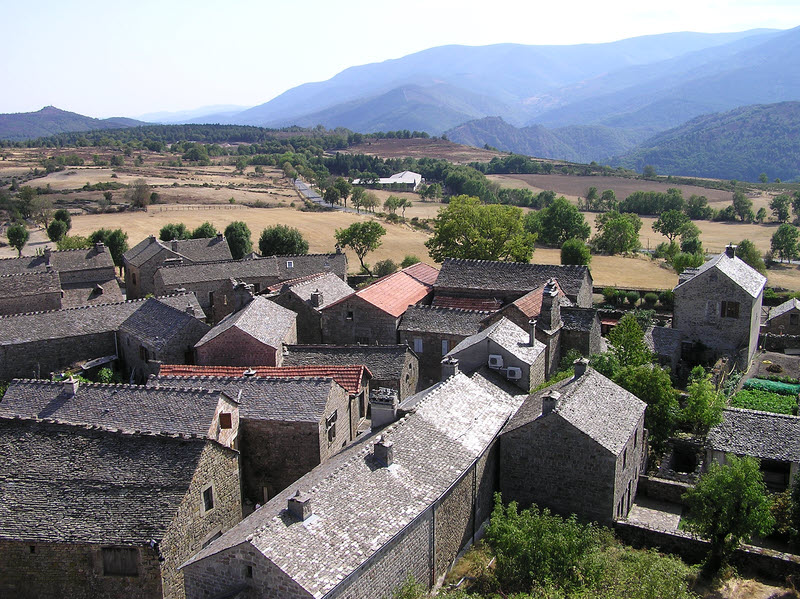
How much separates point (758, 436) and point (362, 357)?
19.8 metres

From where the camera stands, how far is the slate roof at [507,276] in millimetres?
50719

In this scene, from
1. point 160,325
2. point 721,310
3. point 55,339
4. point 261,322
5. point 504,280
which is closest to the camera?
point 261,322

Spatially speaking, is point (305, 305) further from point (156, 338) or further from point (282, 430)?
point (282, 430)

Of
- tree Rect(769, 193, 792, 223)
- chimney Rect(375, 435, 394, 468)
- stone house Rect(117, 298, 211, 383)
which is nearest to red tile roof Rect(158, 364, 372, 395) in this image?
stone house Rect(117, 298, 211, 383)

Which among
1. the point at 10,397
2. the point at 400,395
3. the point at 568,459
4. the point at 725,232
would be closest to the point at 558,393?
the point at 568,459

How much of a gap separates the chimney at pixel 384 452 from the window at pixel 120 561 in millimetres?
8367

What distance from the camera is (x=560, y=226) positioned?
11406 centimetres

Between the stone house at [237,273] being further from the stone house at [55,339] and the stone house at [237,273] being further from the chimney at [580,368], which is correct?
the chimney at [580,368]

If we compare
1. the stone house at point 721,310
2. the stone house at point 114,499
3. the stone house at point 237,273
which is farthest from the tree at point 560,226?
the stone house at point 114,499

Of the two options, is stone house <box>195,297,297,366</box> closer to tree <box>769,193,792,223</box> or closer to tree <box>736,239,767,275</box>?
tree <box>736,239,767,275</box>

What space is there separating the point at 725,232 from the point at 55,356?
127 m

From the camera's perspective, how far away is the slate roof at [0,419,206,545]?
76.5ft

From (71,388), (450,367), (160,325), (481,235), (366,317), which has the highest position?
(481,235)

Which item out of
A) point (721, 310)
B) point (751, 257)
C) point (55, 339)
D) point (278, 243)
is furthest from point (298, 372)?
point (751, 257)
